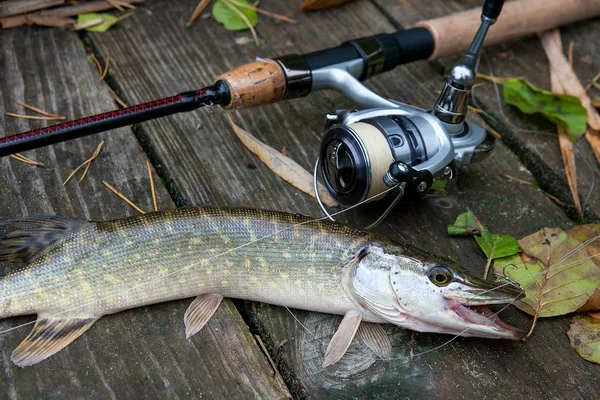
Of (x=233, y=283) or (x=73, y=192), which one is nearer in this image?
(x=233, y=283)

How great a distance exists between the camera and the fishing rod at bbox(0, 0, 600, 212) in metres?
2.39

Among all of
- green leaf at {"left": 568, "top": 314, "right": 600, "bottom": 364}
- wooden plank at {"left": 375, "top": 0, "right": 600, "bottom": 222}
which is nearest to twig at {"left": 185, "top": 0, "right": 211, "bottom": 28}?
wooden plank at {"left": 375, "top": 0, "right": 600, "bottom": 222}

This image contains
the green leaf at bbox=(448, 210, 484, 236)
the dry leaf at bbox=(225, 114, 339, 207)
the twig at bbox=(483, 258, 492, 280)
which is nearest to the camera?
the twig at bbox=(483, 258, 492, 280)

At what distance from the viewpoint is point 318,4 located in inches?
146

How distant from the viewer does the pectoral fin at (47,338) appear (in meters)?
2.09

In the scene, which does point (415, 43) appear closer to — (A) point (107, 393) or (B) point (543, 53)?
(B) point (543, 53)

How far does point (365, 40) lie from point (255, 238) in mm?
1212

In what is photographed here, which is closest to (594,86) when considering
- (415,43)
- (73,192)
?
(415,43)

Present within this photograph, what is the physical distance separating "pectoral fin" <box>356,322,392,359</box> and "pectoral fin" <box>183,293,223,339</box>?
0.53 metres

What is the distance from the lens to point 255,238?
2.30 meters

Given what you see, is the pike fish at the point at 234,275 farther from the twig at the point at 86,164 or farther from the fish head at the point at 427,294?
the twig at the point at 86,164

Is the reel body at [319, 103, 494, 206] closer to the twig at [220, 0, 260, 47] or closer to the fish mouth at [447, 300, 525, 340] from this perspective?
the fish mouth at [447, 300, 525, 340]

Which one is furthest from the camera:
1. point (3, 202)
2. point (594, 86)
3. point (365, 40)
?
point (594, 86)

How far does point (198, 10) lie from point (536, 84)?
1.94 m
